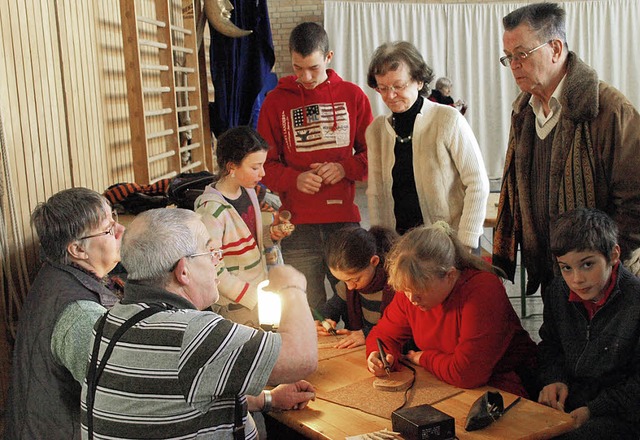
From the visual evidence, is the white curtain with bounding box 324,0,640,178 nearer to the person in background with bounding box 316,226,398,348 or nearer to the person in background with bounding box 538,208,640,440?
the person in background with bounding box 316,226,398,348

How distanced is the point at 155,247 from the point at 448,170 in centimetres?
178

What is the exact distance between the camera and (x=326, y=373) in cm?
252

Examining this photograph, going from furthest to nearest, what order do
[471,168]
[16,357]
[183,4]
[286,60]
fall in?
1. [286,60]
2. [183,4]
3. [471,168]
4. [16,357]

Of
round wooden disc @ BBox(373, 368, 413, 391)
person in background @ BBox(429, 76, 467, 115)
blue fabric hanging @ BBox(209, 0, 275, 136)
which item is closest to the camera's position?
round wooden disc @ BBox(373, 368, 413, 391)

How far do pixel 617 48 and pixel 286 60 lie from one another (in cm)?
602

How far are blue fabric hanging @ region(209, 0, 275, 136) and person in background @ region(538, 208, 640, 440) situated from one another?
166 inches

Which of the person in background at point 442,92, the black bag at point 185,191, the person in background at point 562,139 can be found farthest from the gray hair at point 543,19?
the person in background at point 442,92

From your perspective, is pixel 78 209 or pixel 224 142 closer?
pixel 78 209

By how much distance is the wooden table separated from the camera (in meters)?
1.99

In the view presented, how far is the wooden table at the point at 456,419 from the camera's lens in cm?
199

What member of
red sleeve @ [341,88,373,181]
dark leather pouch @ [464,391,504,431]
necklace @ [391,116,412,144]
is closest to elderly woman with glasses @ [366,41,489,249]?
necklace @ [391,116,412,144]

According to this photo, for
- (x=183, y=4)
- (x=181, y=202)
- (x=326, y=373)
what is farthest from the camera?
(x=183, y=4)

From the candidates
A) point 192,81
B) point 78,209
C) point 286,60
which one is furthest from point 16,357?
point 286,60

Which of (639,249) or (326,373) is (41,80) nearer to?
(326,373)
